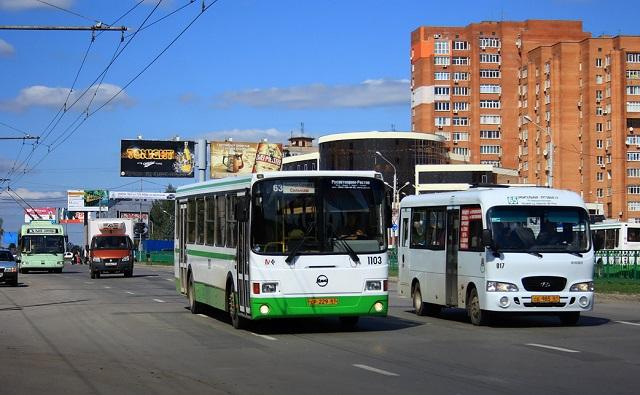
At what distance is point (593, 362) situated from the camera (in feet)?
42.9

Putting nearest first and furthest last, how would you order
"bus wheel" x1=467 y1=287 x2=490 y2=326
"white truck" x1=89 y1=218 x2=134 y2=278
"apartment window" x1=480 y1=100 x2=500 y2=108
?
1. "bus wheel" x1=467 y1=287 x2=490 y2=326
2. "white truck" x1=89 y1=218 x2=134 y2=278
3. "apartment window" x1=480 y1=100 x2=500 y2=108

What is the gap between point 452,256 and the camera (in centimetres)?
2033

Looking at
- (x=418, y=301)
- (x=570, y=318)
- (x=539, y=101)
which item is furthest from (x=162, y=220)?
(x=570, y=318)

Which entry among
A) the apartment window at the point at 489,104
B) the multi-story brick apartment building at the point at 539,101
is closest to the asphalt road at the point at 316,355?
the multi-story brick apartment building at the point at 539,101

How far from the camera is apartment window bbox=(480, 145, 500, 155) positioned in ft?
434

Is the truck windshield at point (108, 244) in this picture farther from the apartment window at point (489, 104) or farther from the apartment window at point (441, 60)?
the apartment window at point (489, 104)

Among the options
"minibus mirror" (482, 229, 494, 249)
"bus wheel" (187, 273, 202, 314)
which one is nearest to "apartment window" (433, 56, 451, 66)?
"bus wheel" (187, 273, 202, 314)

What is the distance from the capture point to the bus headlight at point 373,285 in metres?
17.5

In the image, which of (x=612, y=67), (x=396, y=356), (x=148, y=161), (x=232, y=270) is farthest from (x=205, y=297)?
(x=612, y=67)

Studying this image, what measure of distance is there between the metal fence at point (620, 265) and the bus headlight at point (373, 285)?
19.3 metres

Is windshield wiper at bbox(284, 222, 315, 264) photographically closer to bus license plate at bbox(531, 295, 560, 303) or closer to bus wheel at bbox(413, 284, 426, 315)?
bus license plate at bbox(531, 295, 560, 303)

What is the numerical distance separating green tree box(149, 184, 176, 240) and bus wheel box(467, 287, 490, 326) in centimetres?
13970

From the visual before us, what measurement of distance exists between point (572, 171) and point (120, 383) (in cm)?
10797

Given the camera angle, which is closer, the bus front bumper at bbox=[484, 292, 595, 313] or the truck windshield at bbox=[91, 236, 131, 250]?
the bus front bumper at bbox=[484, 292, 595, 313]
